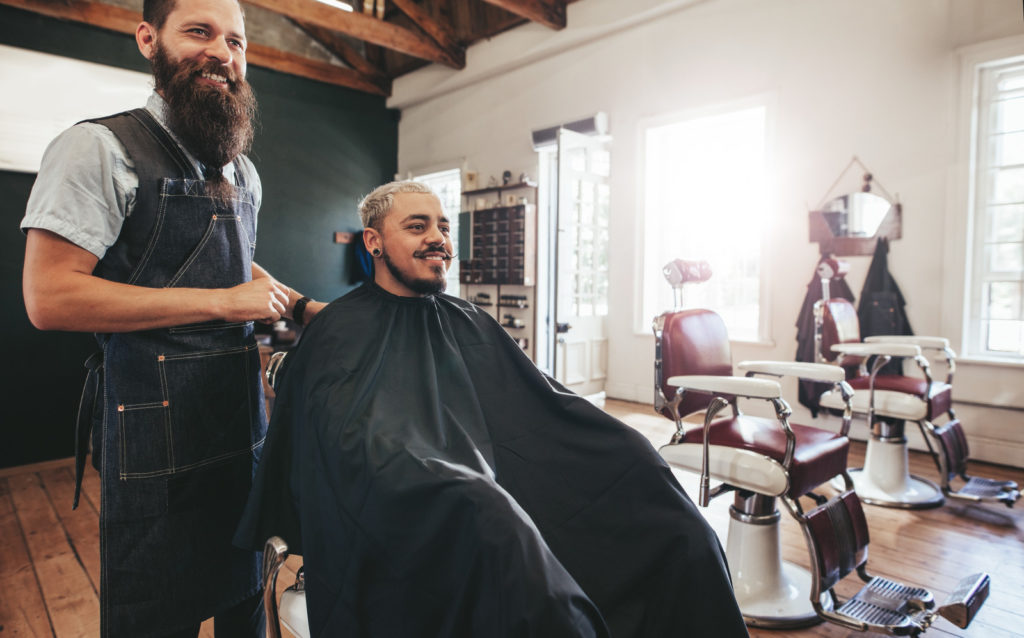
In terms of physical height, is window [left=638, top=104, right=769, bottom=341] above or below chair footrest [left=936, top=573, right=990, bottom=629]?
above

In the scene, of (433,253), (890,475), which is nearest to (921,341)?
(890,475)

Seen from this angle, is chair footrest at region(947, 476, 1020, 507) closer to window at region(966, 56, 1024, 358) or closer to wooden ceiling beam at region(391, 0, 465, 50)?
window at region(966, 56, 1024, 358)

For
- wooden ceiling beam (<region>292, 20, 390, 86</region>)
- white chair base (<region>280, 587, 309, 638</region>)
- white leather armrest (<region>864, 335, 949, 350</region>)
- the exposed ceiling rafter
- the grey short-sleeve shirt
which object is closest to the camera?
the grey short-sleeve shirt

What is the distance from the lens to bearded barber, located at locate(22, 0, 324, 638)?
0.93 meters

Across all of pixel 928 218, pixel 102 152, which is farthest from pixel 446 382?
pixel 928 218

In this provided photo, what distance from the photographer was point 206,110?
1.06 meters

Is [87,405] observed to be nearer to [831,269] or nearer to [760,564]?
[760,564]

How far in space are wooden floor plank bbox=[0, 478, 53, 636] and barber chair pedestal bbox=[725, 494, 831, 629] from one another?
236 centimetres

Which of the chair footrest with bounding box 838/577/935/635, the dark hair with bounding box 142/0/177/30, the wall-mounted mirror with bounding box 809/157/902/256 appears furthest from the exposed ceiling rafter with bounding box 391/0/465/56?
the chair footrest with bounding box 838/577/935/635

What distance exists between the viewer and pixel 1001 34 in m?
3.36

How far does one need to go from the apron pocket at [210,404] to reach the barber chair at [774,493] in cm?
133

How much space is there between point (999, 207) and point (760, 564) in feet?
9.99

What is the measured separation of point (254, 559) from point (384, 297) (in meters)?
0.70

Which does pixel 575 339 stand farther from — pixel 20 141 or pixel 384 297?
pixel 20 141
